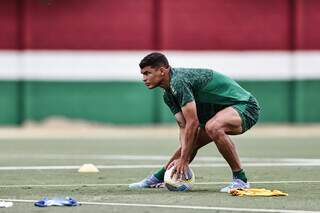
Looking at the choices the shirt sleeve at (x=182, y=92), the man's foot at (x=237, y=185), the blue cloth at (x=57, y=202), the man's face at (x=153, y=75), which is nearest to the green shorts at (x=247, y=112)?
the man's foot at (x=237, y=185)

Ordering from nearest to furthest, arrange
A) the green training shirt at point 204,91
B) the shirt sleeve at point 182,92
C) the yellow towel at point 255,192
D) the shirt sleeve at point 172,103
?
the yellow towel at point 255,192
the shirt sleeve at point 182,92
the green training shirt at point 204,91
the shirt sleeve at point 172,103

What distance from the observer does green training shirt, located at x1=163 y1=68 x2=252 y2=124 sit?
35.3 ft

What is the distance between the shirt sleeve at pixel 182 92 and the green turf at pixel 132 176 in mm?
1010

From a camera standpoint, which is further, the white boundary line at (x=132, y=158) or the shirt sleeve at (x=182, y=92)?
the white boundary line at (x=132, y=158)

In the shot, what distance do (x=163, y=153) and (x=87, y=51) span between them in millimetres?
10661

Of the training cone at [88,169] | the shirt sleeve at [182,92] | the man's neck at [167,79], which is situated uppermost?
the man's neck at [167,79]

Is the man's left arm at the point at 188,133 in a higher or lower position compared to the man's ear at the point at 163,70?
lower

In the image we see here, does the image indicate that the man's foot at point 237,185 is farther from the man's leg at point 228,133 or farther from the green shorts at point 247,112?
the green shorts at point 247,112

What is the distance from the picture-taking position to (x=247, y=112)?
11.2 m

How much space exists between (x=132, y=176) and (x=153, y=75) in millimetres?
2897

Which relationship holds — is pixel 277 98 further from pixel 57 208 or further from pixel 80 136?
pixel 57 208

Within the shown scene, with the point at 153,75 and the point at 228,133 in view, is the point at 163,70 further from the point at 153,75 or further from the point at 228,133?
the point at 228,133

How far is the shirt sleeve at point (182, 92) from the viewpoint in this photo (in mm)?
10625

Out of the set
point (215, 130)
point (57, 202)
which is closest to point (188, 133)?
point (215, 130)
